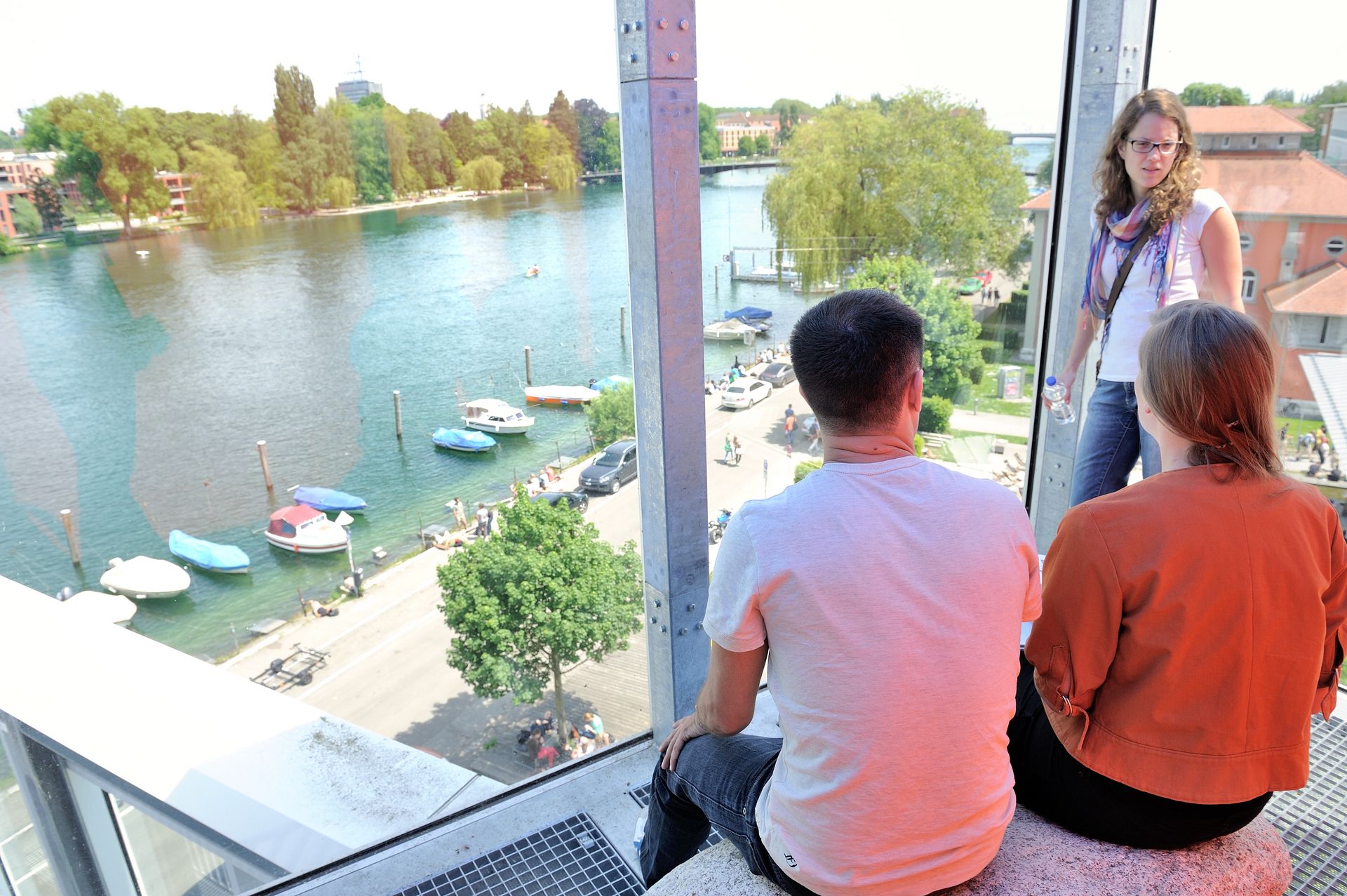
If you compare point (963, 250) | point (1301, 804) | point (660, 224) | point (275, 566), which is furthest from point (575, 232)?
point (275, 566)

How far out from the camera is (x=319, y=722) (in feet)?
17.3

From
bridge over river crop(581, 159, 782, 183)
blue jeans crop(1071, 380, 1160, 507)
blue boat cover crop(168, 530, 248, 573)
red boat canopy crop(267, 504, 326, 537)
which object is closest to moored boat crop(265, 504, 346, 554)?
red boat canopy crop(267, 504, 326, 537)

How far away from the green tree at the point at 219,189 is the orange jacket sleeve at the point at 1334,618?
9.19 m

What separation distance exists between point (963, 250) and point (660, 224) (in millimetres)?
4626

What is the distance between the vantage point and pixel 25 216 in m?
5.64

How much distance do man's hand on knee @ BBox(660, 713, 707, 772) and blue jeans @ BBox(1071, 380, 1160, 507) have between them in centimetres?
119

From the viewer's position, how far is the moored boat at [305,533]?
1157cm

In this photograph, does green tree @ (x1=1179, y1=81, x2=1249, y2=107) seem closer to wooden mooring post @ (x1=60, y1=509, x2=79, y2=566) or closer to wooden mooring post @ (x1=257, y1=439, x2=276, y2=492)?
wooden mooring post @ (x1=60, y1=509, x2=79, y2=566)

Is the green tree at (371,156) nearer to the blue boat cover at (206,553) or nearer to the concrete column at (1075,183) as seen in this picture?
the blue boat cover at (206,553)

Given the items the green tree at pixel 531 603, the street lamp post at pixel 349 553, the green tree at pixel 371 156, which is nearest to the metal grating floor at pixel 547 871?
the green tree at pixel 531 603

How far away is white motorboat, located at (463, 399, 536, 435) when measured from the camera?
33.3 ft

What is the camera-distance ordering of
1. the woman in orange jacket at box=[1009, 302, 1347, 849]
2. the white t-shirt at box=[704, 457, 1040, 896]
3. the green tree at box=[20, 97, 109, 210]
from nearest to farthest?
the white t-shirt at box=[704, 457, 1040, 896]
the woman in orange jacket at box=[1009, 302, 1347, 849]
the green tree at box=[20, 97, 109, 210]

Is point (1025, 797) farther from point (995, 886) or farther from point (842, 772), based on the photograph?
point (842, 772)

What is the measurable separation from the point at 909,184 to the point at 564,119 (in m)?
2.37
